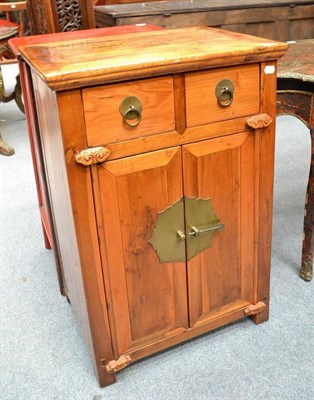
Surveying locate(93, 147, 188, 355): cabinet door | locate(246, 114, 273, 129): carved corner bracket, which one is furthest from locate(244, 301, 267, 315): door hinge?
locate(246, 114, 273, 129): carved corner bracket

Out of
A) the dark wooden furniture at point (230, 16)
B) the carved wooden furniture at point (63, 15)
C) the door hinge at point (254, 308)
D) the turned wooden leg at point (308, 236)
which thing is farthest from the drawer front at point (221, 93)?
the dark wooden furniture at point (230, 16)

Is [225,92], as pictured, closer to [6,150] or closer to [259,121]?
[259,121]

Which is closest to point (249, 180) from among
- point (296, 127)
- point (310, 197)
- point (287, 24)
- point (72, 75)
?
point (310, 197)

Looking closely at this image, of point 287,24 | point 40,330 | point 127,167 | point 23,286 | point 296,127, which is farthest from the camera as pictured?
point 287,24

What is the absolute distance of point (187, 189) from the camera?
1.26 metres

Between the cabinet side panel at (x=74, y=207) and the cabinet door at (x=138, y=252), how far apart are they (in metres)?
0.03

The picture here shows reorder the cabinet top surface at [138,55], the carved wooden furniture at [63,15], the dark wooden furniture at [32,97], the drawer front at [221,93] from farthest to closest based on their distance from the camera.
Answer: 1. the carved wooden furniture at [63,15]
2. the dark wooden furniture at [32,97]
3. the drawer front at [221,93]
4. the cabinet top surface at [138,55]

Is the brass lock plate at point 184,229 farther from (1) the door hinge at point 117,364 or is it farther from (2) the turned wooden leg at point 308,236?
(2) the turned wooden leg at point 308,236

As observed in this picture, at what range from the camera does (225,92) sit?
1.20 metres

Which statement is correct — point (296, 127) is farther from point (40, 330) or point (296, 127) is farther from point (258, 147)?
point (40, 330)

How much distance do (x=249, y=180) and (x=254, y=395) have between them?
1.94 ft

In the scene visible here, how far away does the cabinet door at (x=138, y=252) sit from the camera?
1.17 m

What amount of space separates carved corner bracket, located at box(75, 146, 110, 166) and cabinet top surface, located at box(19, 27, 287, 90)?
0.49 feet

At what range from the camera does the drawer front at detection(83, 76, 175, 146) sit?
106 cm
